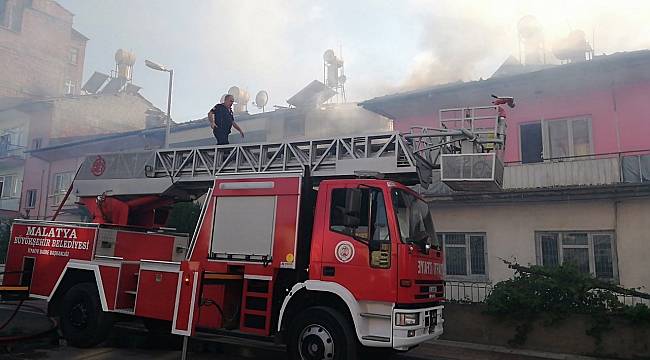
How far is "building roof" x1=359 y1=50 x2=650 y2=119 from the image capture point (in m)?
12.8

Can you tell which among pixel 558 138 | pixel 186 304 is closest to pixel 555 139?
pixel 558 138

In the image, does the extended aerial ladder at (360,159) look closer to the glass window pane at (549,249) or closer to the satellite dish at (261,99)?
the glass window pane at (549,249)

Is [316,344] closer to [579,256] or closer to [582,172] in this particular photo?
[579,256]

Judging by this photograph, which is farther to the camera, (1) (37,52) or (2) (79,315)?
(1) (37,52)

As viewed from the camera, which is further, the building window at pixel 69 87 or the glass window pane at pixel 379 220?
the building window at pixel 69 87

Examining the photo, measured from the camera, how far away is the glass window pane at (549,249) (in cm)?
1236

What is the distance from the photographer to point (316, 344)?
613cm

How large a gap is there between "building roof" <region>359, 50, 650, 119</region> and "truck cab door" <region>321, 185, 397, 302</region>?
9.67 m

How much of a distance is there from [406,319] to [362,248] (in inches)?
40.2

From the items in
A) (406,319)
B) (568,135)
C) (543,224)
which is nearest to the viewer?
(406,319)

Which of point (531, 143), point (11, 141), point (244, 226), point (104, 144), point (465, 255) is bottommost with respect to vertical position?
point (465, 255)

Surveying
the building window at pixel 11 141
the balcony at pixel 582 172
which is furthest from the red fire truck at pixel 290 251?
the building window at pixel 11 141

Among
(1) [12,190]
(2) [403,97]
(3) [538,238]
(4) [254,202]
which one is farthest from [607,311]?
(1) [12,190]

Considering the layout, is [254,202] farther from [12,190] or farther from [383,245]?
[12,190]
